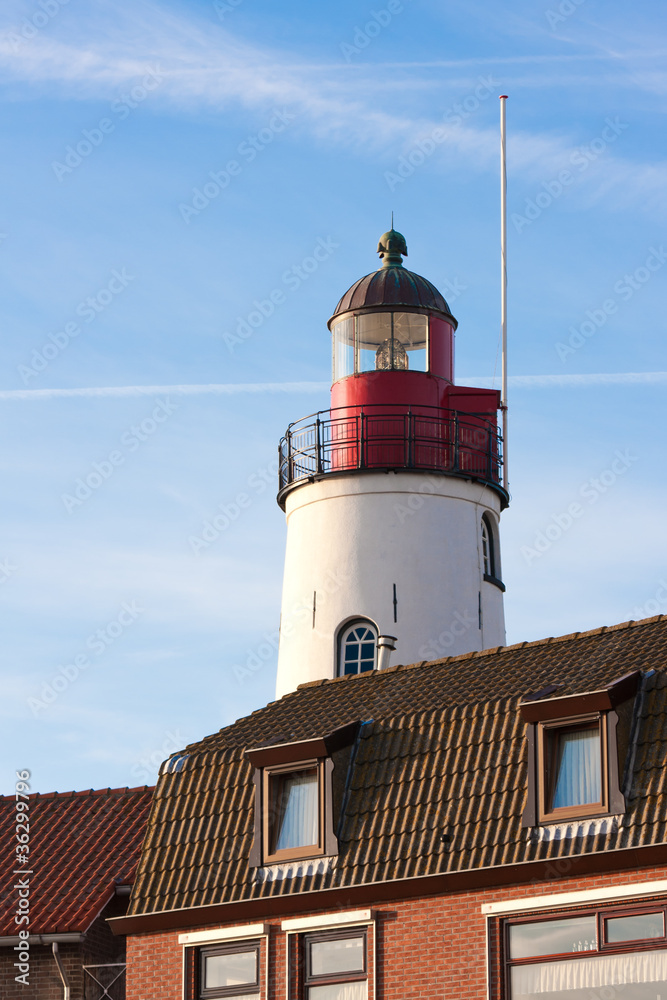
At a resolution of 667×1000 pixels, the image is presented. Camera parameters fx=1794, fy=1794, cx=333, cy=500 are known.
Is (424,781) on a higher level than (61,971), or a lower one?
higher

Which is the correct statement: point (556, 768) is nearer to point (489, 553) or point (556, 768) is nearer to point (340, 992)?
point (340, 992)

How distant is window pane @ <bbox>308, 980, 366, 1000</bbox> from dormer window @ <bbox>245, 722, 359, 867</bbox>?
151 centimetres

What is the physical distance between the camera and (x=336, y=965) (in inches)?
814

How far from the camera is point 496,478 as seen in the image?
1245 inches

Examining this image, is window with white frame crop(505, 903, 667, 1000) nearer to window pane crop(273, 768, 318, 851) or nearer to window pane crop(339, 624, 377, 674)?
window pane crop(273, 768, 318, 851)

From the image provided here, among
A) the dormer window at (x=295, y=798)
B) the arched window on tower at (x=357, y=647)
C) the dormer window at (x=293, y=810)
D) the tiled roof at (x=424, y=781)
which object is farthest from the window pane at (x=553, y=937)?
the arched window on tower at (x=357, y=647)

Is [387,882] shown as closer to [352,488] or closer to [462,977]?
[462,977]

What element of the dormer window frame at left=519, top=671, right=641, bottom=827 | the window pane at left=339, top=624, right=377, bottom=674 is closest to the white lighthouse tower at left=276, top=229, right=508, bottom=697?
the window pane at left=339, top=624, right=377, bottom=674

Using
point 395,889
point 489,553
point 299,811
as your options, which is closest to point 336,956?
point 395,889

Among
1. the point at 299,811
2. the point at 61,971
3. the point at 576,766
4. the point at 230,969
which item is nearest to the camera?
the point at 576,766

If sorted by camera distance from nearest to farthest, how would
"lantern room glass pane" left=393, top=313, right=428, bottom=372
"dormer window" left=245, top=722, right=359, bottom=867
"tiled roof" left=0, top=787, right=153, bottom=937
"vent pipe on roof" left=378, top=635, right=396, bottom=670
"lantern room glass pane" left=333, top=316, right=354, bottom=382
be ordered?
"dormer window" left=245, top=722, right=359, bottom=867
"tiled roof" left=0, top=787, right=153, bottom=937
"vent pipe on roof" left=378, top=635, right=396, bottom=670
"lantern room glass pane" left=393, top=313, right=428, bottom=372
"lantern room glass pane" left=333, top=316, right=354, bottom=382

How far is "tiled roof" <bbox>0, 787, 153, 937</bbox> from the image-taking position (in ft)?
81.8

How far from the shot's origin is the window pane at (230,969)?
21.2 meters

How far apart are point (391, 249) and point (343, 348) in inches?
87.2
